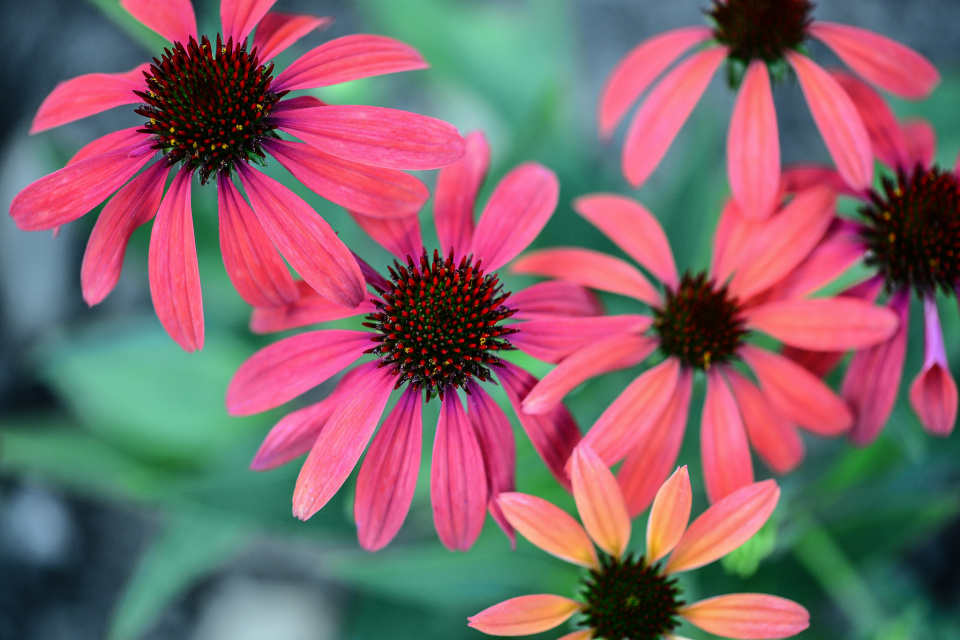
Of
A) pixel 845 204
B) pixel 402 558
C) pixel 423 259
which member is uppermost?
pixel 845 204

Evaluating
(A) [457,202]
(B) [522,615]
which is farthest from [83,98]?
(B) [522,615]

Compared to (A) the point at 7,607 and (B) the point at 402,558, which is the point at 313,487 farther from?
(A) the point at 7,607

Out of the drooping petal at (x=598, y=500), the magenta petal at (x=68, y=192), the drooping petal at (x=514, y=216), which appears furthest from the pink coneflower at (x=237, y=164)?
the drooping petal at (x=598, y=500)

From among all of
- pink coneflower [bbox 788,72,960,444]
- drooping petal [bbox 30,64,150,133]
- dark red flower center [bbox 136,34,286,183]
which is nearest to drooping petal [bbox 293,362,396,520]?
dark red flower center [bbox 136,34,286,183]

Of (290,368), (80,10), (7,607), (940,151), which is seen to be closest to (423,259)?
(290,368)

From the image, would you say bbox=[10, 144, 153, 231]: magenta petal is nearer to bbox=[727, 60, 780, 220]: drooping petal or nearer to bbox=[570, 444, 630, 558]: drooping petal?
bbox=[570, 444, 630, 558]: drooping petal

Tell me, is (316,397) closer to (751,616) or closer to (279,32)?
(279,32)
